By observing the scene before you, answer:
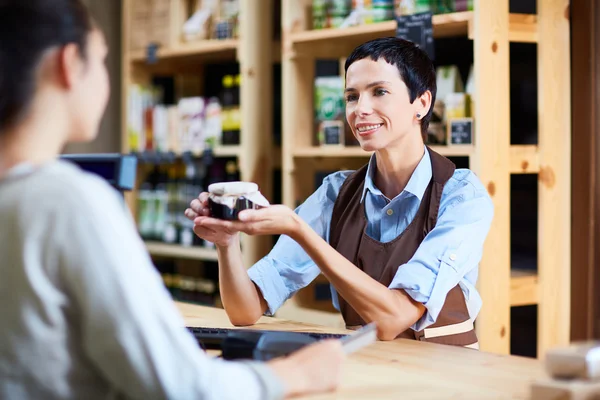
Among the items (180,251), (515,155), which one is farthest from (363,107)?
(180,251)

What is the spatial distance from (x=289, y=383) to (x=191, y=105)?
3049mm

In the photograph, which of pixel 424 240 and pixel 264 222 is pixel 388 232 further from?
pixel 264 222

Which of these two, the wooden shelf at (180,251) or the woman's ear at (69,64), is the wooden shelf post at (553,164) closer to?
the wooden shelf at (180,251)

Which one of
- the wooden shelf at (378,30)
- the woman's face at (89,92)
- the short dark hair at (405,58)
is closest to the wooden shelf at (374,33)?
the wooden shelf at (378,30)

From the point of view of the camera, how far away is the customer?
0.96 m

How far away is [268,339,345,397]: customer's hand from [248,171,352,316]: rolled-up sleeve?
0.89 meters

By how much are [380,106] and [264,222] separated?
0.64m

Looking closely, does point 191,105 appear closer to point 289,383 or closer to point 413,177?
point 413,177

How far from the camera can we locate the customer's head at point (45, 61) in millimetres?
1039

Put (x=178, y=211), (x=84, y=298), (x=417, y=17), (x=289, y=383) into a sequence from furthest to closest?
(x=178, y=211)
(x=417, y=17)
(x=289, y=383)
(x=84, y=298)

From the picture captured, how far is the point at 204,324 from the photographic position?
207cm

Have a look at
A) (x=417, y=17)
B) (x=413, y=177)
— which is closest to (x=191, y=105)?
(x=417, y=17)

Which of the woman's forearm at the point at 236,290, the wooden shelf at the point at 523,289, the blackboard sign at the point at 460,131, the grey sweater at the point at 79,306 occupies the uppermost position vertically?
the blackboard sign at the point at 460,131

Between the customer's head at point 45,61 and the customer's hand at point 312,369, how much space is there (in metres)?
0.44
